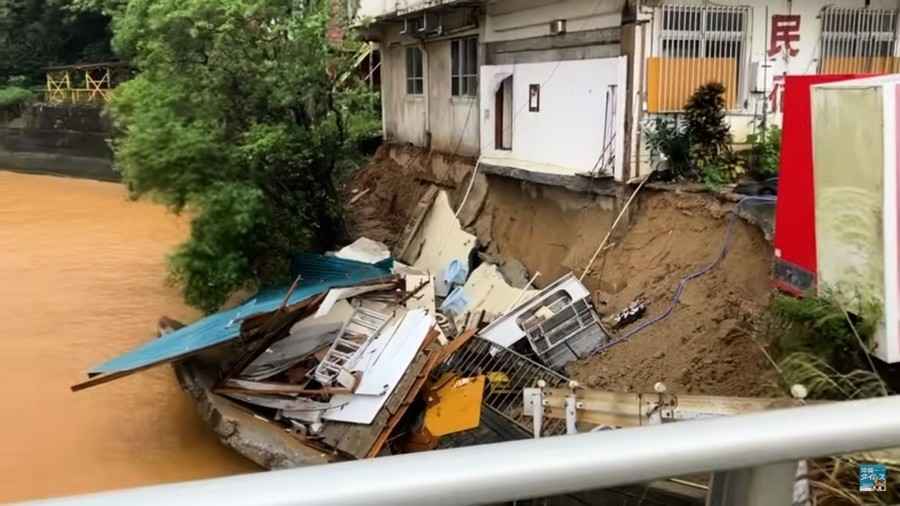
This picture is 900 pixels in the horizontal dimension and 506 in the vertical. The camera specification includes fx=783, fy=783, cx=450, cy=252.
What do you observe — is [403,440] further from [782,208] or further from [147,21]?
[147,21]

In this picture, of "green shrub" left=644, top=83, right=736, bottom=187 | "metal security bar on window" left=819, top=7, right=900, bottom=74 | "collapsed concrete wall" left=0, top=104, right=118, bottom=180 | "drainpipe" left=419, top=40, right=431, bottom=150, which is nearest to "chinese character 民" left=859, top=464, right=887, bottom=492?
"green shrub" left=644, top=83, right=736, bottom=187

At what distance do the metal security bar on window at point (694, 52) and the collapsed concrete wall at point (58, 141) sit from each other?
24.2 m

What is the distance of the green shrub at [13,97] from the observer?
102 feet

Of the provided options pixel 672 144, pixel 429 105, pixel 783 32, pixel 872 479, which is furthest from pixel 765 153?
pixel 429 105

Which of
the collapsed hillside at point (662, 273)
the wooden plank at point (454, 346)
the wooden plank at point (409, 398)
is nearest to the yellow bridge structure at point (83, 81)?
the collapsed hillside at point (662, 273)

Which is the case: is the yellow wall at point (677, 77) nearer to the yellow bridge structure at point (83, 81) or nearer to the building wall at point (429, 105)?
the building wall at point (429, 105)

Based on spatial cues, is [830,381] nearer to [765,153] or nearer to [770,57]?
[765,153]

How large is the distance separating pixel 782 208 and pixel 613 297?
3.49 meters

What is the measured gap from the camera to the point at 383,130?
61.3ft

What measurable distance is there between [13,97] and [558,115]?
28231 millimetres

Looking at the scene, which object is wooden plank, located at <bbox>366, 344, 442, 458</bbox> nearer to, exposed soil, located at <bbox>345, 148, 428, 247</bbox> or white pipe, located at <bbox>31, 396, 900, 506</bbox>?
exposed soil, located at <bbox>345, 148, 428, 247</bbox>

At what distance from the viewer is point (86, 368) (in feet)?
37.5

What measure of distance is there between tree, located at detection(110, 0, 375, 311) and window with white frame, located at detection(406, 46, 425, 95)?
3386mm

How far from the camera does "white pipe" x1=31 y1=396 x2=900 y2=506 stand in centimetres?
91
